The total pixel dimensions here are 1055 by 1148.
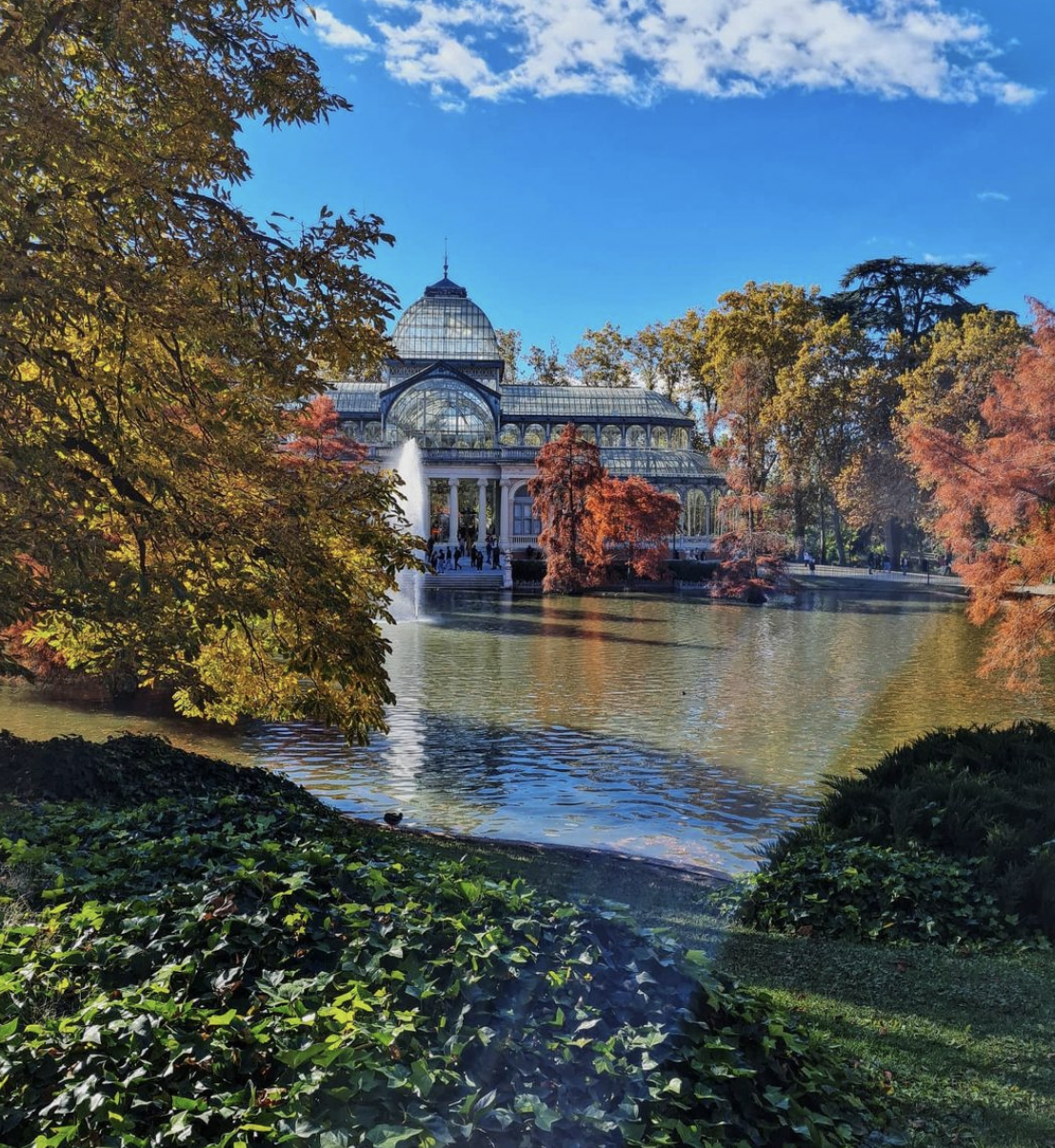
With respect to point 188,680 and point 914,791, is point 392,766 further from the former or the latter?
point 914,791

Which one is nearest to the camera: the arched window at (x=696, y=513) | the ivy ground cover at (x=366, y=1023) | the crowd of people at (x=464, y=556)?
the ivy ground cover at (x=366, y=1023)

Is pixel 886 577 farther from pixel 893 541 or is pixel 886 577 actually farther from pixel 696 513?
pixel 696 513

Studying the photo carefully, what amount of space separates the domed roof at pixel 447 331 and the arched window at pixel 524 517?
334 inches

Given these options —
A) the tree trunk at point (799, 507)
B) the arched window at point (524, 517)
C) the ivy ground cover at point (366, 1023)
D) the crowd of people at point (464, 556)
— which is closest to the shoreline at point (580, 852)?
the ivy ground cover at point (366, 1023)

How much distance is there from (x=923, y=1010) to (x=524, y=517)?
51446mm

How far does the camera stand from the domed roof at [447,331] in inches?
2254

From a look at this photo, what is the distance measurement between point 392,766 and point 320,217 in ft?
20.3

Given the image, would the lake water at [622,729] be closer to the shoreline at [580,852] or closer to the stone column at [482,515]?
the shoreline at [580,852]

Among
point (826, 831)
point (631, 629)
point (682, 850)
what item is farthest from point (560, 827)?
point (631, 629)

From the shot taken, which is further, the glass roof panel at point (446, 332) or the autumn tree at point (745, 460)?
the glass roof panel at point (446, 332)

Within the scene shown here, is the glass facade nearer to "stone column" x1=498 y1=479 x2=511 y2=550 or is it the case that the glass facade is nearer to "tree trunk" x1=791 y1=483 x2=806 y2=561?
"stone column" x1=498 y1=479 x2=511 y2=550

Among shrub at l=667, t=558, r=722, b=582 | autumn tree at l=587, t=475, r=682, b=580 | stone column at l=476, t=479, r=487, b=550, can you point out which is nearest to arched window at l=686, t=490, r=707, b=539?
stone column at l=476, t=479, r=487, b=550

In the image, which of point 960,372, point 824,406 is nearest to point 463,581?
point 824,406

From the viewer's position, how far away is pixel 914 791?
22.1 ft
